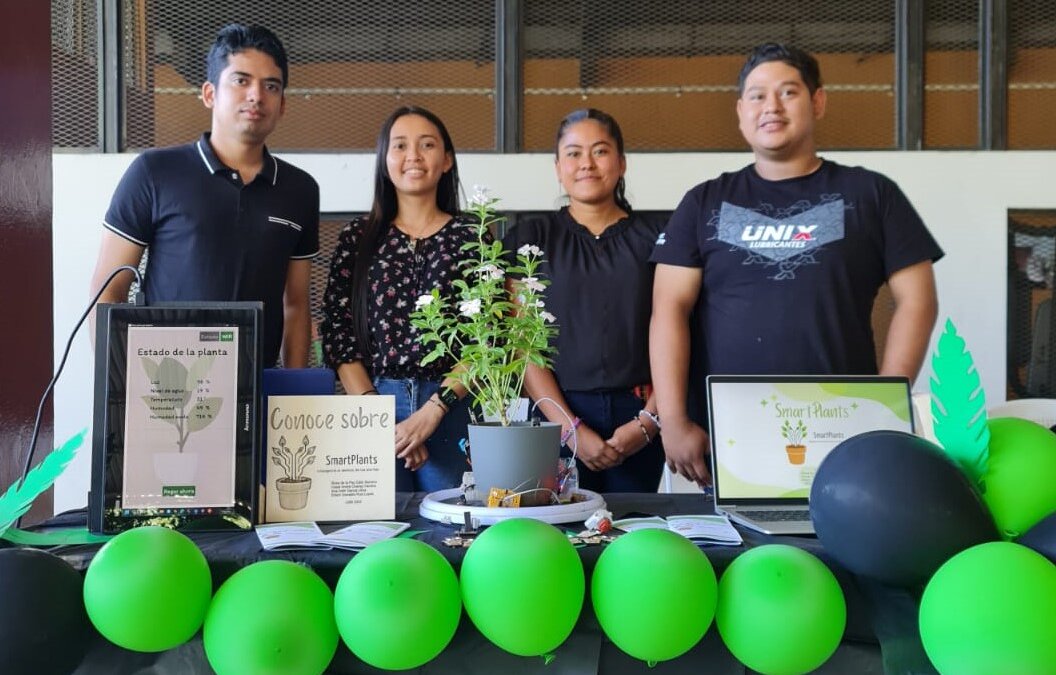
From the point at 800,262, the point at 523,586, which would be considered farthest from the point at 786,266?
the point at 523,586

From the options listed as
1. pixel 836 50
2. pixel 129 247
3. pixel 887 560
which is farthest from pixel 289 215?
pixel 836 50

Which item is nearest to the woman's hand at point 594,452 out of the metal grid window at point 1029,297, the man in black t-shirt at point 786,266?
the man in black t-shirt at point 786,266

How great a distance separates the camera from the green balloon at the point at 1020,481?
1198 mm

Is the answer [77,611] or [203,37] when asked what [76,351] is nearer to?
[203,37]

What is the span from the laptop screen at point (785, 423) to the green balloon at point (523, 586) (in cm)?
48

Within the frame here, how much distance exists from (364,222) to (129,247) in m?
0.62

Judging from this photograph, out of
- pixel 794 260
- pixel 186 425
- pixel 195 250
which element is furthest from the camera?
pixel 195 250

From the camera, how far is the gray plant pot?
1.42m

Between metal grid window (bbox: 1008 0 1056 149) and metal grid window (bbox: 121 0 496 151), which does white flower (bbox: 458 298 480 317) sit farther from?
metal grid window (bbox: 1008 0 1056 149)

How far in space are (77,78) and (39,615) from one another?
3746 millimetres

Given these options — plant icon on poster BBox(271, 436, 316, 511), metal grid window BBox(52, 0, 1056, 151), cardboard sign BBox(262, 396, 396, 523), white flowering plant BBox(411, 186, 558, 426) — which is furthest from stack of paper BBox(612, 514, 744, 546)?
metal grid window BBox(52, 0, 1056, 151)

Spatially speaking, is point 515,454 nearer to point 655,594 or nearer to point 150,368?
point 655,594

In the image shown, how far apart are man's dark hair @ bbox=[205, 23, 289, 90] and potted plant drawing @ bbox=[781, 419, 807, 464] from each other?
1.70 m

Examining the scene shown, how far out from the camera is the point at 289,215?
2510mm
